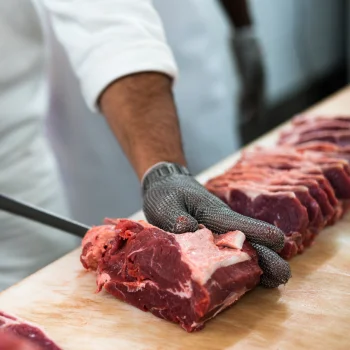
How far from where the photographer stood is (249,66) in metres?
3.68

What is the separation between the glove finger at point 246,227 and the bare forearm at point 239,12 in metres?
Result: 2.18

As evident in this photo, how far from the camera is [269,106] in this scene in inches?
255

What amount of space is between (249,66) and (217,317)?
220cm

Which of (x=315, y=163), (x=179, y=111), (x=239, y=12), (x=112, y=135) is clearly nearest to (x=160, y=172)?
(x=315, y=163)

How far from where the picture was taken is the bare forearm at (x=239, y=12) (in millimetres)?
3795

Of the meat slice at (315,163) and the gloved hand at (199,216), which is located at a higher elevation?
the gloved hand at (199,216)

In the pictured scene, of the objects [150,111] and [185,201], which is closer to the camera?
[185,201]

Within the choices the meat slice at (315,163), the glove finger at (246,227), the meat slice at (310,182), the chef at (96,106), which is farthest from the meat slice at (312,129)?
the glove finger at (246,227)

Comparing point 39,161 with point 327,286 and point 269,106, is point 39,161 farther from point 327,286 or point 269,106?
point 269,106

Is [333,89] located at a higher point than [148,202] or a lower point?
lower

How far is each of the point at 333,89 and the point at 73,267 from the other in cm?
580

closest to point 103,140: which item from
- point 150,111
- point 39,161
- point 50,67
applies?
point 50,67

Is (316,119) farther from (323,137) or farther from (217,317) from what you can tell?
(217,317)

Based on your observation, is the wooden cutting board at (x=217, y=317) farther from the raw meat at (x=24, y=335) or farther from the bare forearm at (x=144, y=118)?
the bare forearm at (x=144, y=118)
